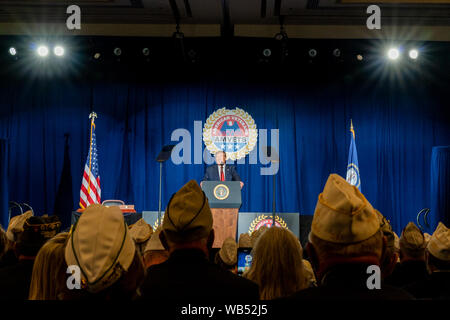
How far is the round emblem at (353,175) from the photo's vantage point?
22.5 ft

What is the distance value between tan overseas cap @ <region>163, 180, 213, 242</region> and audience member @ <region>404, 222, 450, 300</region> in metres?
1.12

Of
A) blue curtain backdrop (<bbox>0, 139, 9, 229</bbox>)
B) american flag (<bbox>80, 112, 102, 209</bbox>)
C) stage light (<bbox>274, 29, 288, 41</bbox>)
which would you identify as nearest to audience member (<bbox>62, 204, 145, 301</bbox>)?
Result: blue curtain backdrop (<bbox>0, 139, 9, 229</bbox>)

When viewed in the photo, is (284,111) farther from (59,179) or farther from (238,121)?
(59,179)

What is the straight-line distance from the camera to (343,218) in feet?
3.52

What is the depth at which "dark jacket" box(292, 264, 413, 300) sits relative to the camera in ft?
3.34

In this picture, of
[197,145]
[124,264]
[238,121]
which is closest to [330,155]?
[238,121]

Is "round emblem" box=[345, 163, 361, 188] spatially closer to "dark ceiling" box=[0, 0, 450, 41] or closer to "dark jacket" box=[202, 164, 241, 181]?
"dark jacket" box=[202, 164, 241, 181]

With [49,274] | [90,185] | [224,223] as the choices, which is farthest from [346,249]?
[90,185]

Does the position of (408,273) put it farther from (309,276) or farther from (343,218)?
(343,218)

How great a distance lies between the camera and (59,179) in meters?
7.55

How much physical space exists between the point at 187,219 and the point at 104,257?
1.30 ft

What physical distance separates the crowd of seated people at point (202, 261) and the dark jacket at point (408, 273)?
188 mm

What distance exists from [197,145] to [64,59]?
3.21 m
